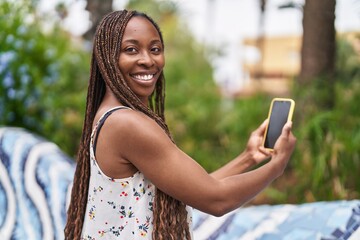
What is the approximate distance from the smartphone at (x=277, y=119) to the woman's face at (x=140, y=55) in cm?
59

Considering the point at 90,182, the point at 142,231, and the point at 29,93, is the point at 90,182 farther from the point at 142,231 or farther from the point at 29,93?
the point at 29,93

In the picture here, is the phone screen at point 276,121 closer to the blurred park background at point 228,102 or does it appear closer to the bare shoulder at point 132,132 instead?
the bare shoulder at point 132,132

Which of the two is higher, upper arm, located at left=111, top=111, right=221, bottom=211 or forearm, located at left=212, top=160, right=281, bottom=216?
upper arm, located at left=111, top=111, right=221, bottom=211

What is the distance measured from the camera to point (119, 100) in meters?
1.77

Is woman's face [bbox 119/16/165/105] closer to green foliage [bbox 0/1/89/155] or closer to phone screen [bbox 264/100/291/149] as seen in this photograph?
phone screen [bbox 264/100/291/149]

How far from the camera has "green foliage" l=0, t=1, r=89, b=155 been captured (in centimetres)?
432

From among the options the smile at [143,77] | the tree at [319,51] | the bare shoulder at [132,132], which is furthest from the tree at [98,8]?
the bare shoulder at [132,132]

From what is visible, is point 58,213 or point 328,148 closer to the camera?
point 58,213

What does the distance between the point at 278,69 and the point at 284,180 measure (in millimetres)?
16255

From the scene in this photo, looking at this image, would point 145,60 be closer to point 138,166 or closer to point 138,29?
point 138,29

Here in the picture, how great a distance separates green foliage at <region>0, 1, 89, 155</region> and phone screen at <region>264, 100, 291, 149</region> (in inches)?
103

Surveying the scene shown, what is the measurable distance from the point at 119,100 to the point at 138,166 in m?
0.24

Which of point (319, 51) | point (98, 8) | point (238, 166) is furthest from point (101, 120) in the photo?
point (98, 8)

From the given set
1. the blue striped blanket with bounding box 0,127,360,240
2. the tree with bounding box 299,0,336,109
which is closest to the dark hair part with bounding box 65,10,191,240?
the blue striped blanket with bounding box 0,127,360,240
